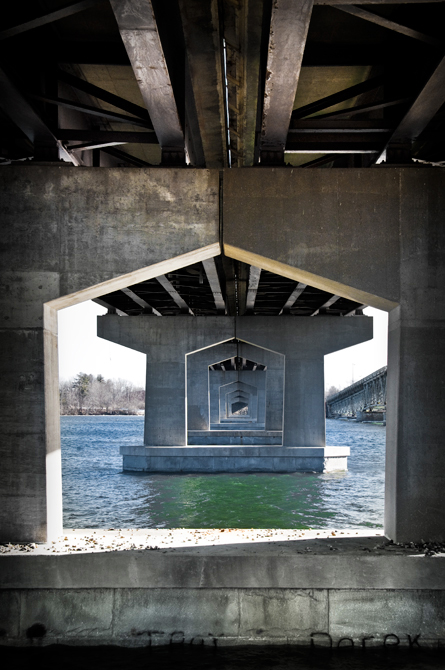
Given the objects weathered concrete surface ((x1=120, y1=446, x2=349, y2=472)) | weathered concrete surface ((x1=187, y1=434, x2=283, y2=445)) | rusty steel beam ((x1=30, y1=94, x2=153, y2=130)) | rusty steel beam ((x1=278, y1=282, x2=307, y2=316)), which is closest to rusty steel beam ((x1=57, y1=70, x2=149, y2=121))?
rusty steel beam ((x1=30, y1=94, x2=153, y2=130))

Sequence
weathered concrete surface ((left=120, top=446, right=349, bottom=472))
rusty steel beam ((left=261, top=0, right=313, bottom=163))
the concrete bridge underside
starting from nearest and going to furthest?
rusty steel beam ((left=261, top=0, right=313, bottom=163)) < the concrete bridge underside < weathered concrete surface ((left=120, top=446, right=349, bottom=472))

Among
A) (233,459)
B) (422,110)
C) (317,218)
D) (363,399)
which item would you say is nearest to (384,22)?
(422,110)

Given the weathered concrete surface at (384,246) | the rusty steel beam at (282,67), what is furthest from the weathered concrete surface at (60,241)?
the rusty steel beam at (282,67)

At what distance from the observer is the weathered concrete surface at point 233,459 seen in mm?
31734

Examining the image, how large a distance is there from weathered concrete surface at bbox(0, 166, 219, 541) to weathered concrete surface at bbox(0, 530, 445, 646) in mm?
1658

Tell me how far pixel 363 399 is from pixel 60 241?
306 ft

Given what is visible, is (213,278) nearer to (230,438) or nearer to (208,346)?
(208,346)

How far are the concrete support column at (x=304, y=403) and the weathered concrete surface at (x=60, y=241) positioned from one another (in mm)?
22029

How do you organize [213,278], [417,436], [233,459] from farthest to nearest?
[233,459] → [213,278] → [417,436]

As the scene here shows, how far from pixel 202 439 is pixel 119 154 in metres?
32.3

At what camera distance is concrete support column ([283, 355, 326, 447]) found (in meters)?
32.5

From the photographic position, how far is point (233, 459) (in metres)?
33.1

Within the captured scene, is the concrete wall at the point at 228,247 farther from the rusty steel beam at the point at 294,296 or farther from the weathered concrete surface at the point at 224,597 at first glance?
the rusty steel beam at the point at 294,296

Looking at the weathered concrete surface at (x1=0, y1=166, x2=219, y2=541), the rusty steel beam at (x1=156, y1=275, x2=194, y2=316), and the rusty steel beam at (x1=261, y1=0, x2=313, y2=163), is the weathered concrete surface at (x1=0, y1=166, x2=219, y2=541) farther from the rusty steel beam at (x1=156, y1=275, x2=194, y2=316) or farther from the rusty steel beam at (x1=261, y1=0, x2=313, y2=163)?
the rusty steel beam at (x1=156, y1=275, x2=194, y2=316)
